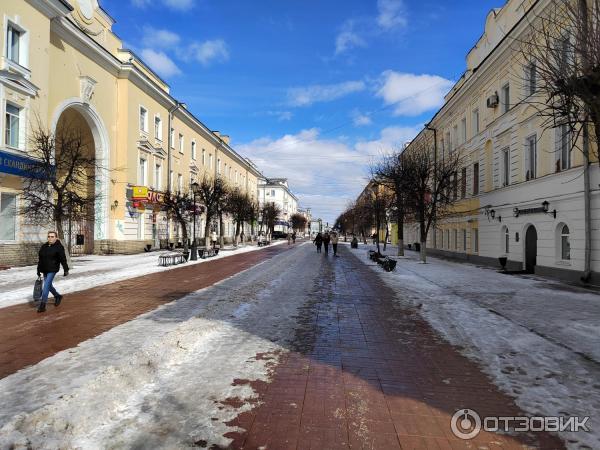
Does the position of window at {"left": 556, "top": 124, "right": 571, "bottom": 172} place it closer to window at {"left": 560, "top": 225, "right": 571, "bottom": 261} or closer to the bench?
window at {"left": 560, "top": 225, "right": 571, "bottom": 261}

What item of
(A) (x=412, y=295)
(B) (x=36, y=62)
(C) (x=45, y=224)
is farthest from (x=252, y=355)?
(B) (x=36, y=62)

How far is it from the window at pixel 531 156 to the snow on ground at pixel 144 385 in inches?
625

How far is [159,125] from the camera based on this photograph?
3794 cm

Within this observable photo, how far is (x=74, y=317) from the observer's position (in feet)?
28.0

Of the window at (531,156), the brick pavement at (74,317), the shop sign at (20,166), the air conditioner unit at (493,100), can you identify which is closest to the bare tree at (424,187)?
the air conditioner unit at (493,100)

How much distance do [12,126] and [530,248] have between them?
23.0 m

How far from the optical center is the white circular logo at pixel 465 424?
151 inches

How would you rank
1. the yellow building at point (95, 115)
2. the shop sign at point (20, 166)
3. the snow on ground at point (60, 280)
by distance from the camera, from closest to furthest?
1. the snow on ground at point (60, 280)
2. the shop sign at point (20, 166)
3. the yellow building at point (95, 115)

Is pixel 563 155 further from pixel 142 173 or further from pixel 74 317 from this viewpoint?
pixel 142 173

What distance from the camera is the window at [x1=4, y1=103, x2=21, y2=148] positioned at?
1892 centimetres

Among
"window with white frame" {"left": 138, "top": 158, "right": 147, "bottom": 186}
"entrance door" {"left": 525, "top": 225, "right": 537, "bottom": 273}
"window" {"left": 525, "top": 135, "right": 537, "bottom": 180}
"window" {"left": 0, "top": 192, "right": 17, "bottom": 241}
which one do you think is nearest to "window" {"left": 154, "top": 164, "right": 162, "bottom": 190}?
"window with white frame" {"left": 138, "top": 158, "right": 147, "bottom": 186}

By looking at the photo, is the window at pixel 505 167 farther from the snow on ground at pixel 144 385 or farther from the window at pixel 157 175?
the window at pixel 157 175

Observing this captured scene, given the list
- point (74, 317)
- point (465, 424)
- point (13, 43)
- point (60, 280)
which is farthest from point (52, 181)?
point (465, 424)

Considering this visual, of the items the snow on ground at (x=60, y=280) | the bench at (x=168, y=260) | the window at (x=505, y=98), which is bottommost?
the snow on ground at (x=60, y=280)
